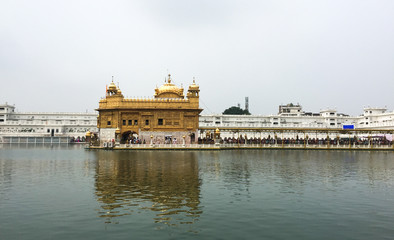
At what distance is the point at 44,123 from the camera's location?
358 feet

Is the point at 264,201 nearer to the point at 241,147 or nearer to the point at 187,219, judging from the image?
the point at 187,219

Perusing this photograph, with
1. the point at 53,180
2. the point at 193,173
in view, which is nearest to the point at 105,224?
the point at 53,180

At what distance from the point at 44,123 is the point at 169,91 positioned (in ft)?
220

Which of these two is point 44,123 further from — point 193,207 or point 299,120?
point 193,207

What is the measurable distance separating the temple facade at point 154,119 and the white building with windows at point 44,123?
179 ft

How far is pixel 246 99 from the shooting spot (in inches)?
6024

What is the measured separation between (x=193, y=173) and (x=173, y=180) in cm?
322

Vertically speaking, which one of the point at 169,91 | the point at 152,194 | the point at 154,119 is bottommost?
the point at 152,194

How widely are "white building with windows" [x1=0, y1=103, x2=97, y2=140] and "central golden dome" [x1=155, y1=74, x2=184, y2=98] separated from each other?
52.5 meters

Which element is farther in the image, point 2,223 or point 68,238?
point 2,223

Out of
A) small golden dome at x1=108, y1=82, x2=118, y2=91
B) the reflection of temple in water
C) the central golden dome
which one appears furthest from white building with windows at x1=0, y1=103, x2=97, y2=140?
the reflection of temple in water

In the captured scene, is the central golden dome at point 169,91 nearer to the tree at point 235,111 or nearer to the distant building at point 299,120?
the distant building at point 299,120

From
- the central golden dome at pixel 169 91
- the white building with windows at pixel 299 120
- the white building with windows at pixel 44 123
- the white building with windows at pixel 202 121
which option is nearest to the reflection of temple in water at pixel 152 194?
the central golden dome at pixel 169 91

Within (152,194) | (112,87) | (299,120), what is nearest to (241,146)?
(112,87)
